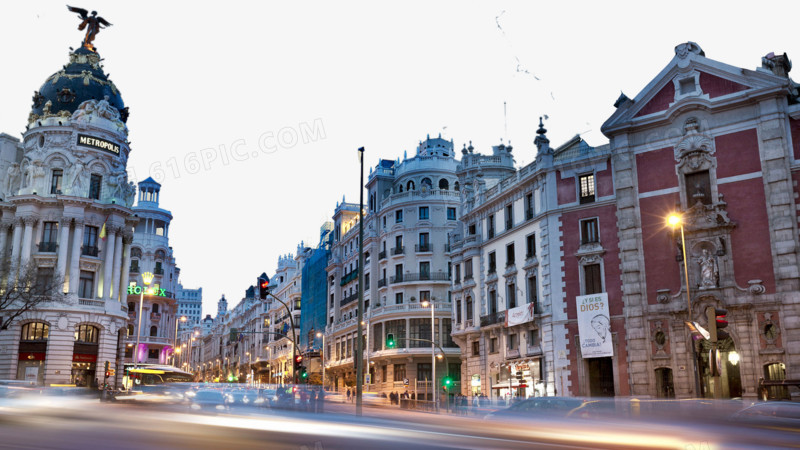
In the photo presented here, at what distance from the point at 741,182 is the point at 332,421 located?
1389 inches

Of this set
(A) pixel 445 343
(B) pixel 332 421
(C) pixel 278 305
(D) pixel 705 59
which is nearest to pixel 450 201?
(A) pixel 445 343

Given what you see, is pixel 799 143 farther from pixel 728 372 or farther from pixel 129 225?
pixel 129 225

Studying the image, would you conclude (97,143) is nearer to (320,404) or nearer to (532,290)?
(532,290)

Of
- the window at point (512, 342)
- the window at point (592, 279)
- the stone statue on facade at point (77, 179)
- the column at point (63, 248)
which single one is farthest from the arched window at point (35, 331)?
the window at point (592, 279)

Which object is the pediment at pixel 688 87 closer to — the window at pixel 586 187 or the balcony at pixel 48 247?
the window at pixel 586 187

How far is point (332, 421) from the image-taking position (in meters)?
9.83

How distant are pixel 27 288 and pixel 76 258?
4.48 meters

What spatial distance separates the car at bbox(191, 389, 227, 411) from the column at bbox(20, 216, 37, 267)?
51242mm

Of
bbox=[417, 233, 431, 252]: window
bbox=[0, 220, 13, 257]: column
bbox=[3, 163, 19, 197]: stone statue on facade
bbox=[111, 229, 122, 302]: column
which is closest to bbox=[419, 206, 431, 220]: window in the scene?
bbox=[417, 233, 431, 252]: window

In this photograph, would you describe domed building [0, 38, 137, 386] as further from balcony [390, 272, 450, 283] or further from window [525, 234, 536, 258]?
window [525, 234, 536, 258]

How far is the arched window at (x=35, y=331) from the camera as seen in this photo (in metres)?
58.1

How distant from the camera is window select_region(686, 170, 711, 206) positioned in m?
39.9

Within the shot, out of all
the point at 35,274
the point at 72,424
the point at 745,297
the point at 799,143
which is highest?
the point at 799,143

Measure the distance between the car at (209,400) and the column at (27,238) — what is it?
168ft
